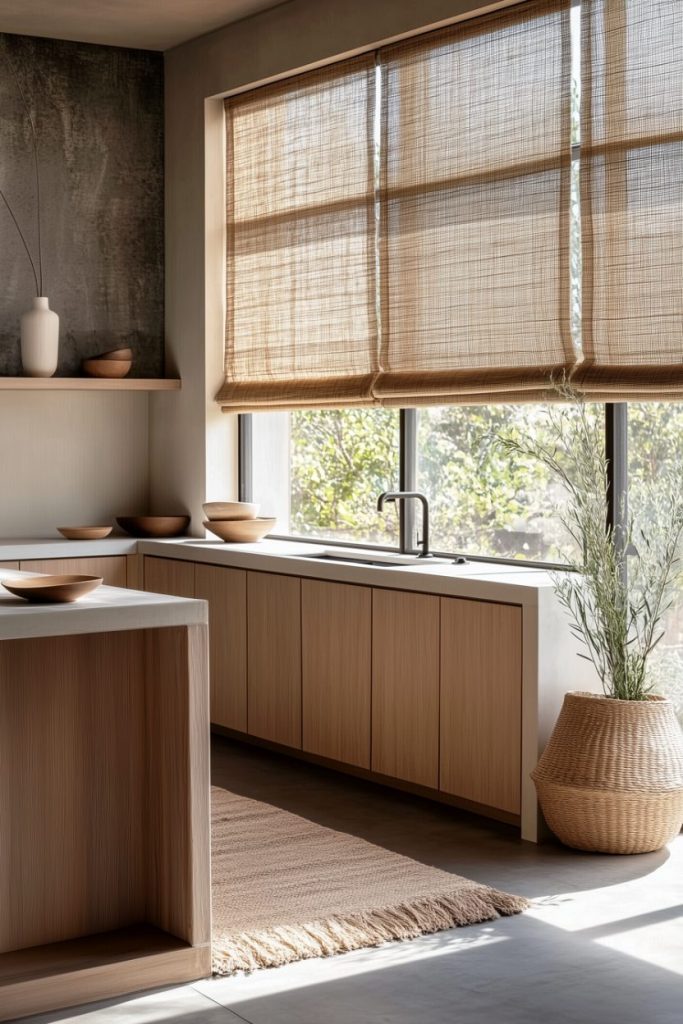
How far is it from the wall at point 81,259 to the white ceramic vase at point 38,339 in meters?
0.18

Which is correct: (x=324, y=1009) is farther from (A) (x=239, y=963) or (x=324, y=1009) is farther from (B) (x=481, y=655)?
(B) (x=481, y=655)

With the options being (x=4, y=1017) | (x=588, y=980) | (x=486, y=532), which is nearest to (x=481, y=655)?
(x=486, y=532)

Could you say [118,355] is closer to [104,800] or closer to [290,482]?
[290,482]

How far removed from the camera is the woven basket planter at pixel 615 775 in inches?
167

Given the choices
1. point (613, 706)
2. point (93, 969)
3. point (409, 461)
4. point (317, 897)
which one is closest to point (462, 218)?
point (409, 461)

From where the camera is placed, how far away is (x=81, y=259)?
693cm

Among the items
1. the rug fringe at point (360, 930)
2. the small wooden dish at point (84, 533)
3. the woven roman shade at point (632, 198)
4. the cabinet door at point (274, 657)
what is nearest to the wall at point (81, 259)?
the small wooden dish at point (84, 533)

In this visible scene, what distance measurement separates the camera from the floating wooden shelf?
655 centimetres

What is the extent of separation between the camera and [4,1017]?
3084 millimetres

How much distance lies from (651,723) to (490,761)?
0.61 m

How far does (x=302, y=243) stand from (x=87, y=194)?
1.35 m

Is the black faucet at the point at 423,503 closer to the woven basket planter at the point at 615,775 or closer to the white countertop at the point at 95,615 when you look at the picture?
the woven basket planter at the point at 615,775

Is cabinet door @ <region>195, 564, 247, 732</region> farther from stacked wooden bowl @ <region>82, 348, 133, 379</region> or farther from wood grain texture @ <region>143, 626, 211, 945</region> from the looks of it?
wood grain texture @ <region>143, 626, 211, 945</region>

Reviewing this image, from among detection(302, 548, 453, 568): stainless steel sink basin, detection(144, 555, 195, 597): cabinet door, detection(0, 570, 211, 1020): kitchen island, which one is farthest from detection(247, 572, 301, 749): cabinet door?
detection(0, 570, 211, 1020): kitchen island
